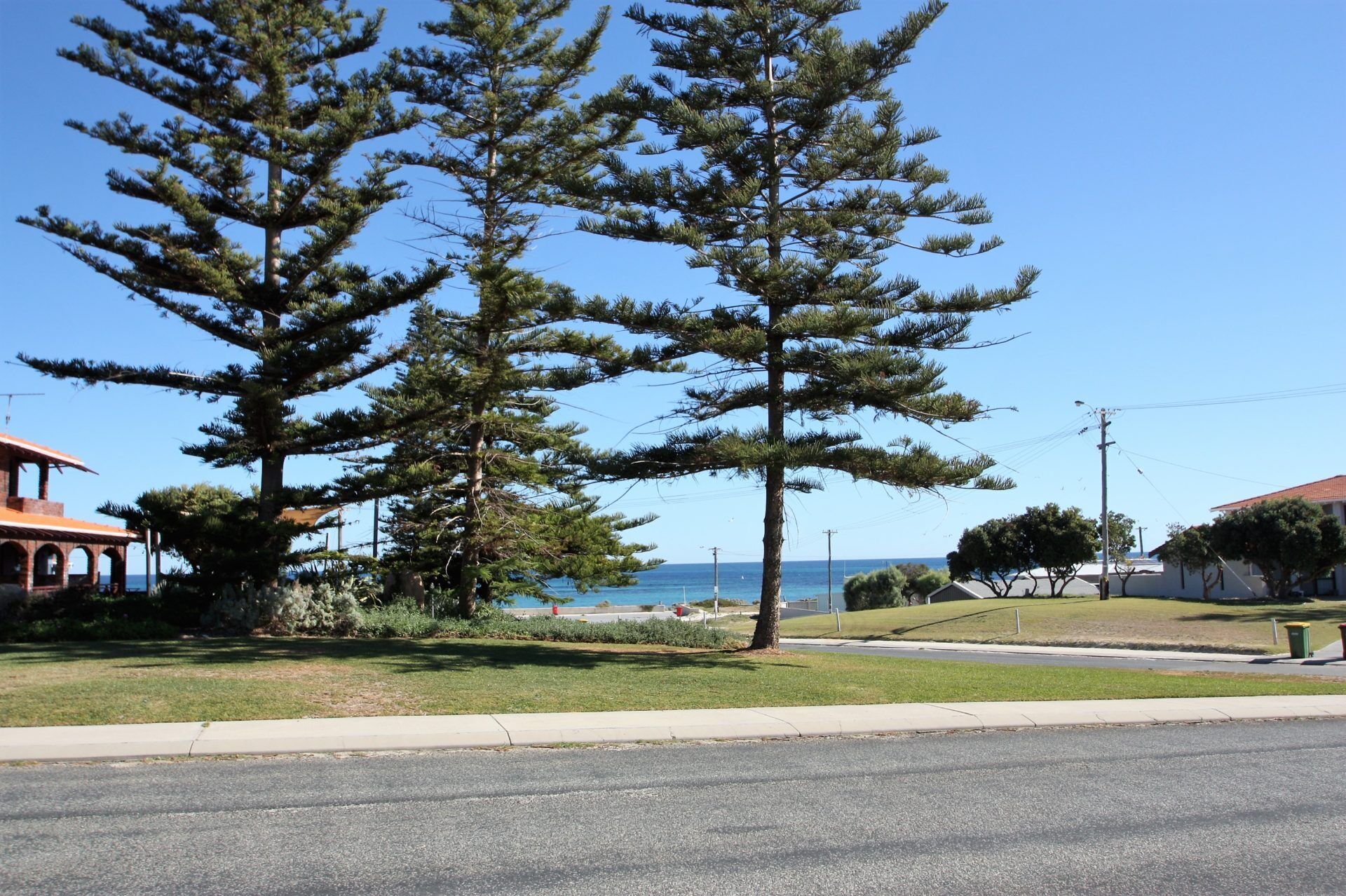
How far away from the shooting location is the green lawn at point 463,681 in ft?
34.8

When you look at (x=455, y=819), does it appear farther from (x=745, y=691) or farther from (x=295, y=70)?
(x=295, y=70)

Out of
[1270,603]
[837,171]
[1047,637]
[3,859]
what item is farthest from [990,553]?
[3,859]

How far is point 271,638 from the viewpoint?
57.5ft

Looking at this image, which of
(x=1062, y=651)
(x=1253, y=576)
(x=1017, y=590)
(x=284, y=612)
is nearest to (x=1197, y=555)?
(x=1253, y=576)

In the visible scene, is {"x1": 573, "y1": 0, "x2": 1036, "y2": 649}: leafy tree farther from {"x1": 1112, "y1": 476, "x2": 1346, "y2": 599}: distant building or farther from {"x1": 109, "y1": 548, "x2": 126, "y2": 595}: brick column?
{"x1": 1112, "y1": 476, "x2": 1346, "y2": 599}: distant building

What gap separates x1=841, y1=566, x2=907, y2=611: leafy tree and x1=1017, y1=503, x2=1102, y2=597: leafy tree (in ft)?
35.0

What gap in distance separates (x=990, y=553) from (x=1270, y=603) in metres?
20.3

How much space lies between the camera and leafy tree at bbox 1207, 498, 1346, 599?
141ft

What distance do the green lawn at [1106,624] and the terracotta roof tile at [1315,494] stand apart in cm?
1038

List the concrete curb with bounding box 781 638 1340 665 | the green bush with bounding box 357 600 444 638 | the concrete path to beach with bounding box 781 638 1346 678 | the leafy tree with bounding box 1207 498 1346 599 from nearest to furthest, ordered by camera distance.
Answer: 1. the green bush with bounding box 357 600 444 638
2. the concrete path to beach with bounding box 781 638 1346 678
3. the concrete curb with bounding box 781 638 1340 665
4. the leafy tree with bounding box 1207 498 1346 599

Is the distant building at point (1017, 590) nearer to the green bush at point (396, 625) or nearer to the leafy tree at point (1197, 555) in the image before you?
the leafy tree at point (1197, 555)

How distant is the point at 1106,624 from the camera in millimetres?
36938

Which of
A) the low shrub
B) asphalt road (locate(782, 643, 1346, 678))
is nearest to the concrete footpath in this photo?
asphalt road (locate(782, 643, 1346, 678))

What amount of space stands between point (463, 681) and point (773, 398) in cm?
792
